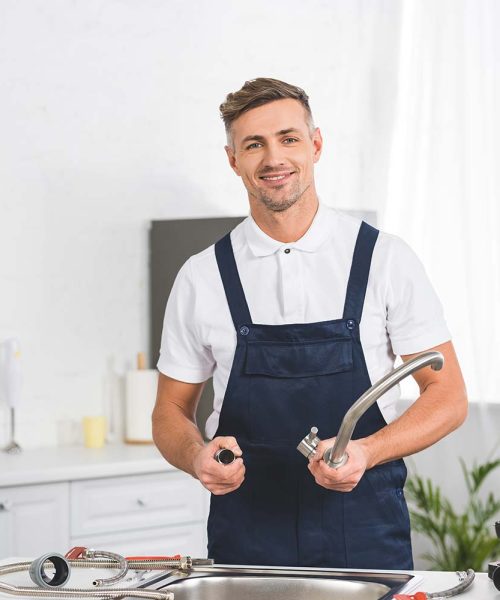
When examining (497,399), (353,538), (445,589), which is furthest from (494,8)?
(445,589)

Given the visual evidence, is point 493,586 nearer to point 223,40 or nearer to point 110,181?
point 110,181

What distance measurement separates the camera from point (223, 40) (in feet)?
15.3

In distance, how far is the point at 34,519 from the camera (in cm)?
349

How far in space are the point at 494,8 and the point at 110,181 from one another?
1824mm

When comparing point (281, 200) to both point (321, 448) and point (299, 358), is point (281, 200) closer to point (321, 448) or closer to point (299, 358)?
point (299, 358)

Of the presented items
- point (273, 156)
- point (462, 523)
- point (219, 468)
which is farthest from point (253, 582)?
point (462, 523)

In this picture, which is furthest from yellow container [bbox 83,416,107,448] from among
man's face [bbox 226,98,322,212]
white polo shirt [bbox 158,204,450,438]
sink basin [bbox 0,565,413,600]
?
sink basin [bbox 0,565,413,600]

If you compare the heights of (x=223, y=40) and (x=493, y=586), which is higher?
(x=223, y=40)

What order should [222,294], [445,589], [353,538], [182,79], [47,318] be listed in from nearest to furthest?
[445,589], [353,538], [222,294], [47,318], [182,79]

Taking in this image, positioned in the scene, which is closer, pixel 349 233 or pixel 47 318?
pixel 349 233

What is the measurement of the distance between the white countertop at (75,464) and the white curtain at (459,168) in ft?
4.99

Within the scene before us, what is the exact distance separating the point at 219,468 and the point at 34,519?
172cm

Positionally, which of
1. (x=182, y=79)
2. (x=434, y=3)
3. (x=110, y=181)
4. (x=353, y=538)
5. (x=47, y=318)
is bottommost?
(x=353, y=538)

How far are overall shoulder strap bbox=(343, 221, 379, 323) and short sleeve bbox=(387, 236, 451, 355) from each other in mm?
56
